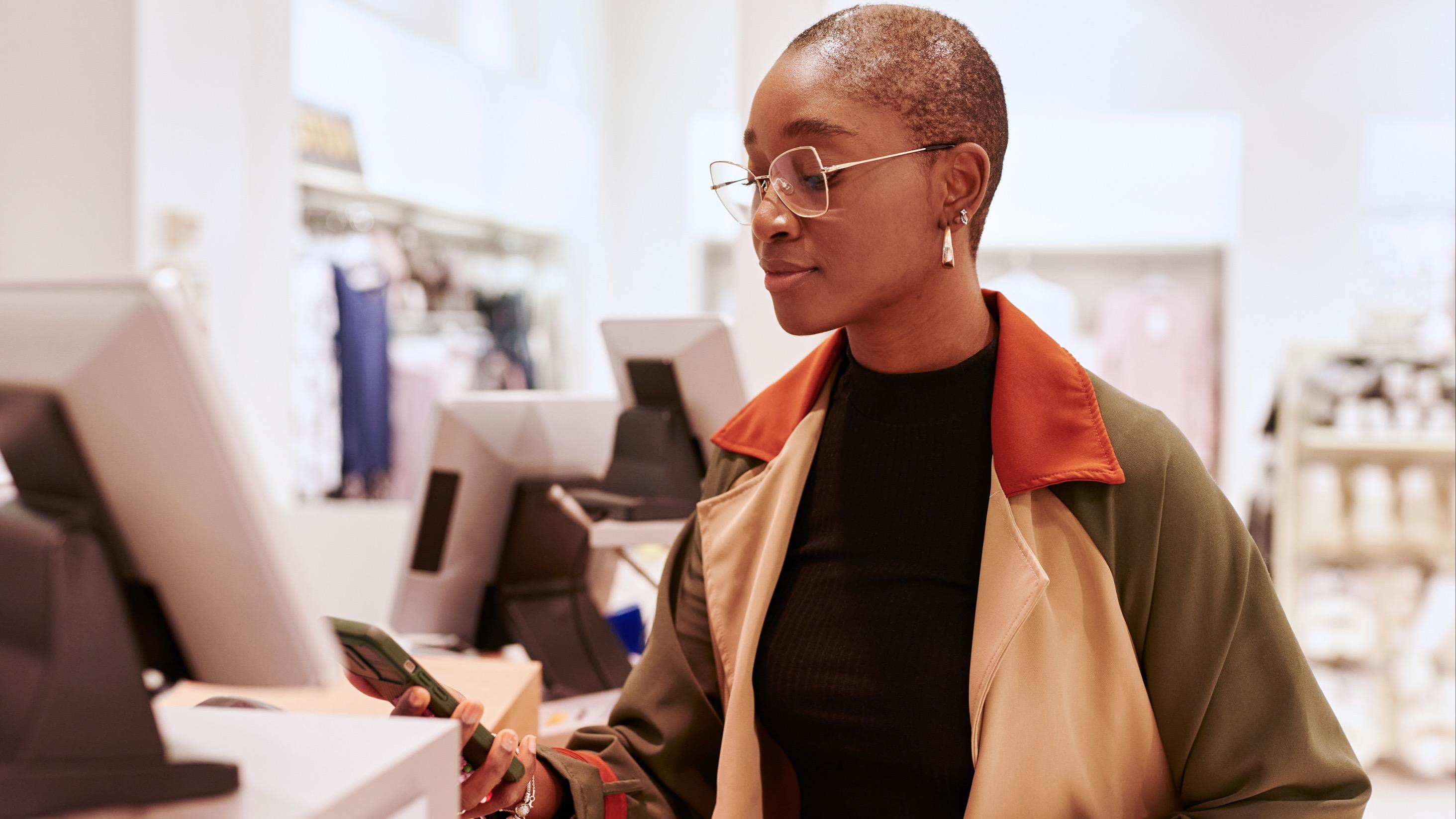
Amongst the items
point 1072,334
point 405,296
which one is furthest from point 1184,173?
point 405,296

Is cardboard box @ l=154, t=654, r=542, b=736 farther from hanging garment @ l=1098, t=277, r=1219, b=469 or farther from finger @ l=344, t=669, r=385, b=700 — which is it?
hanging garment @ l=1098, t=277, r=1219, b=469

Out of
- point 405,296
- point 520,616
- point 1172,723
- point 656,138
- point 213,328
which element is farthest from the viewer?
point 656,138

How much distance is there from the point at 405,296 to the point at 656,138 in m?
2.07

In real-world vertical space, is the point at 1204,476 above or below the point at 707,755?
above

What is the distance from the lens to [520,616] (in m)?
2.07

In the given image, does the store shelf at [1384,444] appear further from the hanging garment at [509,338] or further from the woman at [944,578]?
the hanging garment at [509,338]

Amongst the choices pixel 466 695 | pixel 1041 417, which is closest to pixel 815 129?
pixel 1041 417

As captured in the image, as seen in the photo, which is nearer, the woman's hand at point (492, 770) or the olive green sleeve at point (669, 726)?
the woman's hand at point (492, 770)

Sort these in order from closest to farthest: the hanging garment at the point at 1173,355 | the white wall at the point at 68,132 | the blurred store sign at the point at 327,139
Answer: the white wall at the point at 68,132 → the blurred store sign at the point at 327,139 → the hanging garment at the point at 1173,355

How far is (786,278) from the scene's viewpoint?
1193 millimetres

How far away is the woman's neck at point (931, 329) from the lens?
1233mm

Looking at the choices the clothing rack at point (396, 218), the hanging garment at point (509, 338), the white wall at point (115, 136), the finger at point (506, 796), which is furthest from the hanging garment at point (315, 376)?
the finger at point (506, 796)

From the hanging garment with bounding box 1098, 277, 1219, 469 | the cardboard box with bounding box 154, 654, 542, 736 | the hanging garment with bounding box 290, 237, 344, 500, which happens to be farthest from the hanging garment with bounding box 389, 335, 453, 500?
the cardboard box with bounding box 154, 654, 542, 736

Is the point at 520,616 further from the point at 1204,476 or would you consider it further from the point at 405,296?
the point at 405,296
